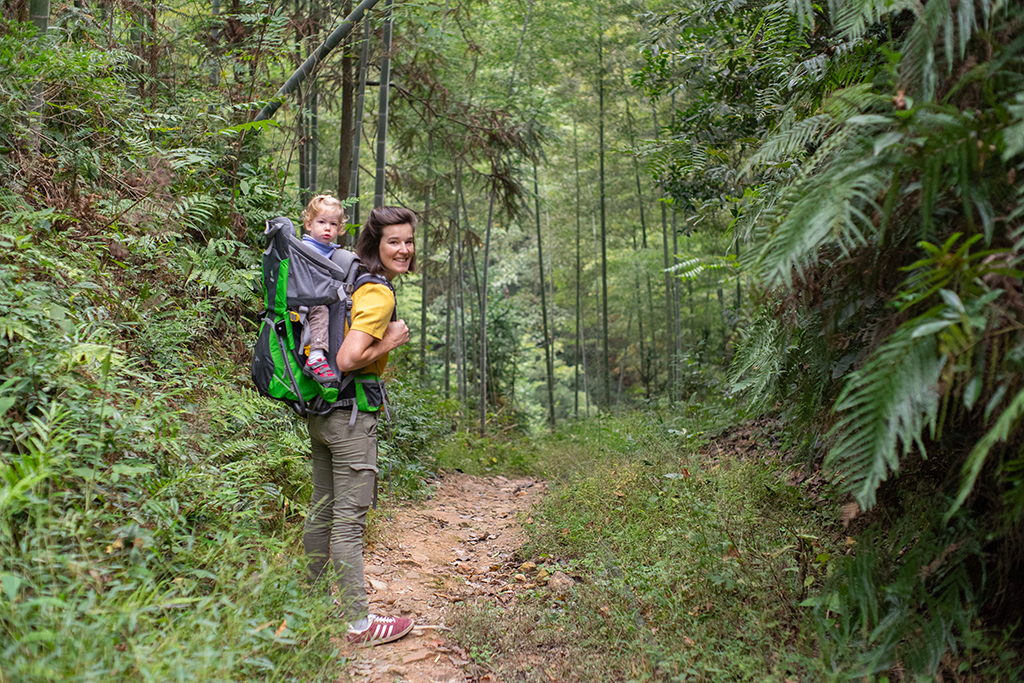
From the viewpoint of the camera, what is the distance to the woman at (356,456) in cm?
264

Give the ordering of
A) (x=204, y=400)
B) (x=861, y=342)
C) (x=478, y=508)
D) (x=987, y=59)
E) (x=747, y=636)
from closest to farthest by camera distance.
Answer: (x=987, y=59)
(x=861, y=342)
(x=747, y=636)
(x=204, y=400)
(x=478, y=508)

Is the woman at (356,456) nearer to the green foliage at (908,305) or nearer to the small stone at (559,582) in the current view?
the small stone at (559,582)

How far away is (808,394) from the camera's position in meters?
2.62

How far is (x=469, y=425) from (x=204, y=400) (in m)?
6.37

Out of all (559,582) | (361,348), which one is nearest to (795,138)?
(361,348)

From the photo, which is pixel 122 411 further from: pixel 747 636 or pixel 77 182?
pixel 747 636

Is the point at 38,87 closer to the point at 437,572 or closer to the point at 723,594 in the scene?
the point at 437,572

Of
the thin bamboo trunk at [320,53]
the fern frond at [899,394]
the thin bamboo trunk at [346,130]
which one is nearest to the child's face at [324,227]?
the fern frond at [899,394]

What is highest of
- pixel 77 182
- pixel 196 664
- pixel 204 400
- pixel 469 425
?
pixel 77 182

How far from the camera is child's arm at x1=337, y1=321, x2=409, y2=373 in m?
2.60

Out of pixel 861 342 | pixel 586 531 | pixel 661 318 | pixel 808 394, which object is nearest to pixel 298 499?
pixel 586 531

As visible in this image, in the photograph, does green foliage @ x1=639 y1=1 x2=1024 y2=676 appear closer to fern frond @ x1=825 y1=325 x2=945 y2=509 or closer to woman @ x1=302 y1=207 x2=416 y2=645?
fern frond @ x1=825 y1=325 x2=945 y2=509

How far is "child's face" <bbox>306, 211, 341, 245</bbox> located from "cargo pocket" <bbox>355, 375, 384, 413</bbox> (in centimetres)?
76

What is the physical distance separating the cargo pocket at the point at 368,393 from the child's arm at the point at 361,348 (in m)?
0.07
